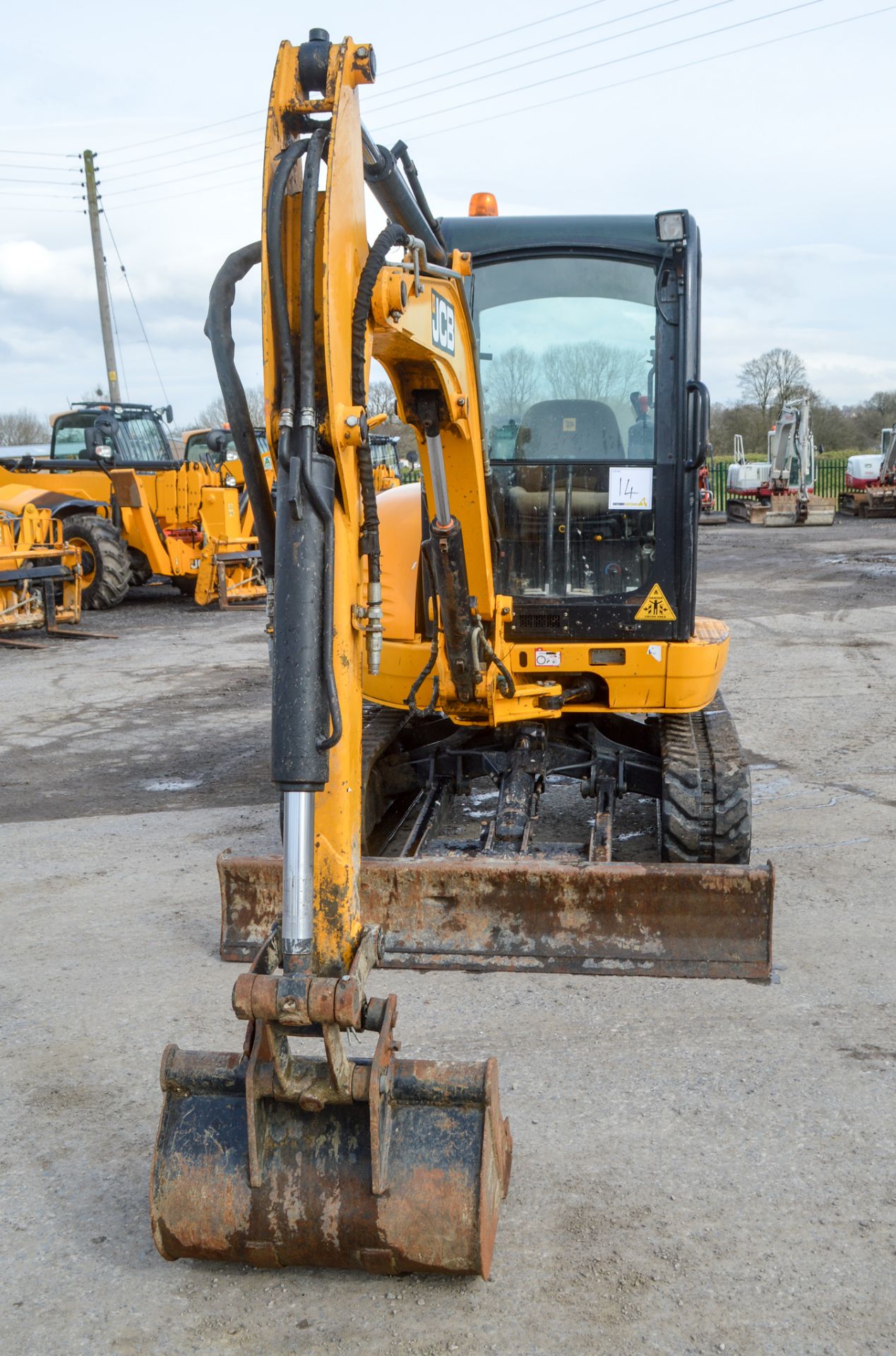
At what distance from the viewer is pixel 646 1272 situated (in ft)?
9.36

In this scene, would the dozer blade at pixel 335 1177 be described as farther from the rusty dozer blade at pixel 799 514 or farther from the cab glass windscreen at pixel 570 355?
the rusty dozer blade at pixel 799 514

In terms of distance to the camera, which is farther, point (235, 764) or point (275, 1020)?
point (235, 764)

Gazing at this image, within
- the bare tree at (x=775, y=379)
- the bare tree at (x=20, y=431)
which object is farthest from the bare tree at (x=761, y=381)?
the bare tree at (x=20, y=431)

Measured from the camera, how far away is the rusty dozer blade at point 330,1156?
2.70 m

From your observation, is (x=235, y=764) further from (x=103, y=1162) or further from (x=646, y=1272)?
(x=646, y=1272)

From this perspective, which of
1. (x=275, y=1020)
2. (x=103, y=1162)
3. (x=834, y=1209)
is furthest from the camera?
Result: (x=103, y=1162)

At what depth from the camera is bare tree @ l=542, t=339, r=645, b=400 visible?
5055 millimetres

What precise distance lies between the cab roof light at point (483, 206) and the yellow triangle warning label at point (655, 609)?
1.75 meters

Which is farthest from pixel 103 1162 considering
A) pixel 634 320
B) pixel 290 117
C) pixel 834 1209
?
pixel 634 320

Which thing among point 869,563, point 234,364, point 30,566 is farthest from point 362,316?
point 869,563

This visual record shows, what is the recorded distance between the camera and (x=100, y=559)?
15547 mm

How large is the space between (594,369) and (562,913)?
7.27ft

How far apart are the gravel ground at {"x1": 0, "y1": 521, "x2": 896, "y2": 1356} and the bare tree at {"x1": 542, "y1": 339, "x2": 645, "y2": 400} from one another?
7.45 ft

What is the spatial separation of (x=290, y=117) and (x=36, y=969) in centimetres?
324
